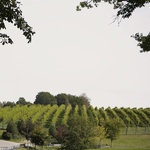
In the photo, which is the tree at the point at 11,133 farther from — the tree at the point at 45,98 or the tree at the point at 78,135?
the tree at the point at 45,98

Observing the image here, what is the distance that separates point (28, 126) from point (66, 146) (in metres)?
15.1

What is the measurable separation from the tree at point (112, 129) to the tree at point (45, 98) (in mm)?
114923

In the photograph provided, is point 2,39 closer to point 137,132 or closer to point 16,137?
point 16,137

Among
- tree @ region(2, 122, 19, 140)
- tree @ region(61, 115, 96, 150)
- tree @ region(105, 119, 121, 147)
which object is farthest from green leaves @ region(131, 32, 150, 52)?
tree @ region(2, 122, 19, 140)

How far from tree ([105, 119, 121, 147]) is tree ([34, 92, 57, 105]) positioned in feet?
377

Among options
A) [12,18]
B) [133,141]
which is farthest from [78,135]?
[12,18]

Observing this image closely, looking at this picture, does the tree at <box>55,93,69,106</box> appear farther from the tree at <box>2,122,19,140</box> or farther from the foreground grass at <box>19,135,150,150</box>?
the tree at <box>2,122,19,140</box>

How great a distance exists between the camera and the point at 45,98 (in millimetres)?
174875

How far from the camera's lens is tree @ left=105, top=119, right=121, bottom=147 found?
56.6 metres

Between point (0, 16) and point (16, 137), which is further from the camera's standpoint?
point (16, 137)

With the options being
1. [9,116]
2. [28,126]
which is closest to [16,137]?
[28,126]

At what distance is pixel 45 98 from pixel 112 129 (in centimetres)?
12101

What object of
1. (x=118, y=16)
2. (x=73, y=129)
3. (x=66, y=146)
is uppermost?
(x=118, y=16)

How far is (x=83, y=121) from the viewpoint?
48.5 m
